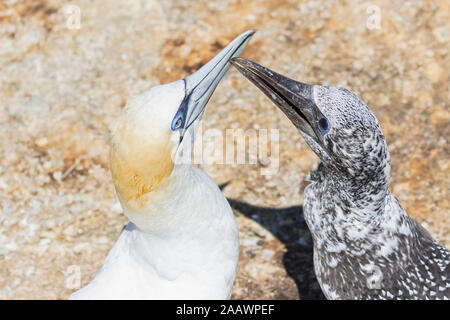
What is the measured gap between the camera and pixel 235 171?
19.2 feet

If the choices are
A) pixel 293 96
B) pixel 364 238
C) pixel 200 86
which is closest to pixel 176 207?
pixel 200 86

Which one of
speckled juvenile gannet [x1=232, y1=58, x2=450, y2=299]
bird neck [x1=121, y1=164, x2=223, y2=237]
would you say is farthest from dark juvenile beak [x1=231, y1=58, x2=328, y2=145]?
bird neck [x1=121, y1=164, x2=223, y2=237]

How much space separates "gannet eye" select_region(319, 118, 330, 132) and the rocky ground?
6.02 feet

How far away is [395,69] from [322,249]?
302 centimetres

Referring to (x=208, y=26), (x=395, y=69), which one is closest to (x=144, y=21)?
(x=208, y=26)

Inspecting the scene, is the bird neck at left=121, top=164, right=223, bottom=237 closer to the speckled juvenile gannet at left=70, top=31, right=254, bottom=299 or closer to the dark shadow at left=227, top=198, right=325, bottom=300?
the speckled juvenile gannet at left=70, top=31, right=254, bottom=299

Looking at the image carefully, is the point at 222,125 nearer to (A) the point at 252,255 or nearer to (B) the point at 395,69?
(A) the point at 252,255

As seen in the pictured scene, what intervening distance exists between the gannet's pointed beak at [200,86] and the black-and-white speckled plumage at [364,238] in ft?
2.23

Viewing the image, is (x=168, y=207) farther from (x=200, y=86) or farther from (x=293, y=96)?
(x=293, y=96)

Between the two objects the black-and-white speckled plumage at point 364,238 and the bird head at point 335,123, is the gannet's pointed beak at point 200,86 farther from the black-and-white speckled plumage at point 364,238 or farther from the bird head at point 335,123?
the black-and-white speckled plumage at point 364,238

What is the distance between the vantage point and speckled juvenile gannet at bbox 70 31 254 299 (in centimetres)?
325

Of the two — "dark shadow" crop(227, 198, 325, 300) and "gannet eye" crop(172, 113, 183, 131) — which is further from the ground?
"gannet eye" crop(172, 113, 183, 131)

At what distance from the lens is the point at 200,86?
3.71 meters

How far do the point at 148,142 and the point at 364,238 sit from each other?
170 cm
